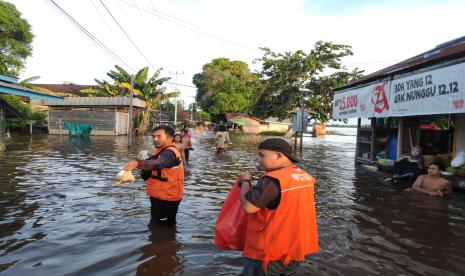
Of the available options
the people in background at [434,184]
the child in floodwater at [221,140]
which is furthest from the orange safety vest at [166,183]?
the child in floodwater at [221,140]

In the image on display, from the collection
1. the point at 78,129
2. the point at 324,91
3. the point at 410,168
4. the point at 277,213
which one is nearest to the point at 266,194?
the point at 277,213

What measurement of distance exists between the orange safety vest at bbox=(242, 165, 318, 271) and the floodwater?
185 centimetres

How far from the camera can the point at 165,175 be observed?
4773 millimetres

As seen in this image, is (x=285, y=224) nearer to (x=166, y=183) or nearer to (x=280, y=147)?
(x=280, y=147)

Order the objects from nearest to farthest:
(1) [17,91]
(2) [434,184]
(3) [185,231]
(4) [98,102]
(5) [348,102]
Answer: (3) [185,231]
(2) [434,184]
(1) [17,91]
(5) [348,102]
(4) [98,102]

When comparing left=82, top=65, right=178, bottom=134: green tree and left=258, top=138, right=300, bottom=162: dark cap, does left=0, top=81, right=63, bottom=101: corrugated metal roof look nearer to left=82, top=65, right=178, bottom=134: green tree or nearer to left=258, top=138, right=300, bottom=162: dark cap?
left=258, top=138, right=300, bottom=162: dark cap

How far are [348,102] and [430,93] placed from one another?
226 inches

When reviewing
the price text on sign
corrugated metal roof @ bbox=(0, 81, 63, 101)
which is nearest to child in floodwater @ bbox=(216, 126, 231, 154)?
the price text on sign

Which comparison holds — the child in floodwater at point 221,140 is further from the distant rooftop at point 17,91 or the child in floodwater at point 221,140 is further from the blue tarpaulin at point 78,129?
the blue tarpaulin at point 78,129

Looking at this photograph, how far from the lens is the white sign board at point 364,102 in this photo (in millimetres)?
12391

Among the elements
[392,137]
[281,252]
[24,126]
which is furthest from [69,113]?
[281,252]

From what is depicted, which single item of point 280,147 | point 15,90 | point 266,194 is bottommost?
point 266,194

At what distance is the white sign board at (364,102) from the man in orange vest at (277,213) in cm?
1027

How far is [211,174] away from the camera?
1214cm
